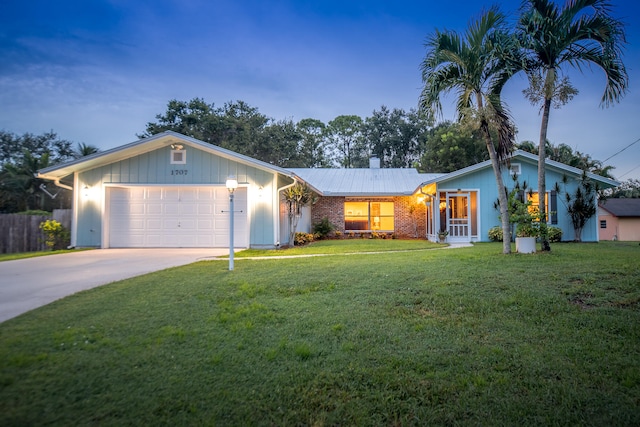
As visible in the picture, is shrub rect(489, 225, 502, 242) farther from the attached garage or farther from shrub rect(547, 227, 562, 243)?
the attached garage

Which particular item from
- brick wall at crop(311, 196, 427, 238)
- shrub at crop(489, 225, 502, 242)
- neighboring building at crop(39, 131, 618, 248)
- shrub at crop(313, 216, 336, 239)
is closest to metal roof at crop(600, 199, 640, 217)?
neighboring building at crop(39, 131, 618, 248)

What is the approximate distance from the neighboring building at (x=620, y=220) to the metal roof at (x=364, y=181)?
16830 mm

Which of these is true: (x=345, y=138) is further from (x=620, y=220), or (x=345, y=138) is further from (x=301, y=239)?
(x=620, y=220)

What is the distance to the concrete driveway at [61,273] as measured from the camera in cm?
469

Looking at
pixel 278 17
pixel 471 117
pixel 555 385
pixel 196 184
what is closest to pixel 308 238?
pixel 196 184

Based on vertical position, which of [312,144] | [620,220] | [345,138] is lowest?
[620,220]

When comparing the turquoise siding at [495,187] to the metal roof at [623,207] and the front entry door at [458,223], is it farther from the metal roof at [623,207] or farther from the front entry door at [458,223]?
the metal roof at [623,207]

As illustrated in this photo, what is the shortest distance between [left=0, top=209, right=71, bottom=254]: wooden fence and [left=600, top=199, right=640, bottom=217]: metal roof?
32.3 metres

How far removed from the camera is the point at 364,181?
17594 millimetres

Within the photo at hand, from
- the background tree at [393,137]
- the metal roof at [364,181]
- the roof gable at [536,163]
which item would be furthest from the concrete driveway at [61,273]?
the background tree at [393,137]

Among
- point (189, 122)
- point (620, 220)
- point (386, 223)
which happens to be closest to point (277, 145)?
point (189, 122)

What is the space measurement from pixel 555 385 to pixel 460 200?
44.1 ft

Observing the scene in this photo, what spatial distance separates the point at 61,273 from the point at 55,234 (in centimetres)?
607

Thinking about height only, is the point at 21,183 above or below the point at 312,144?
below
